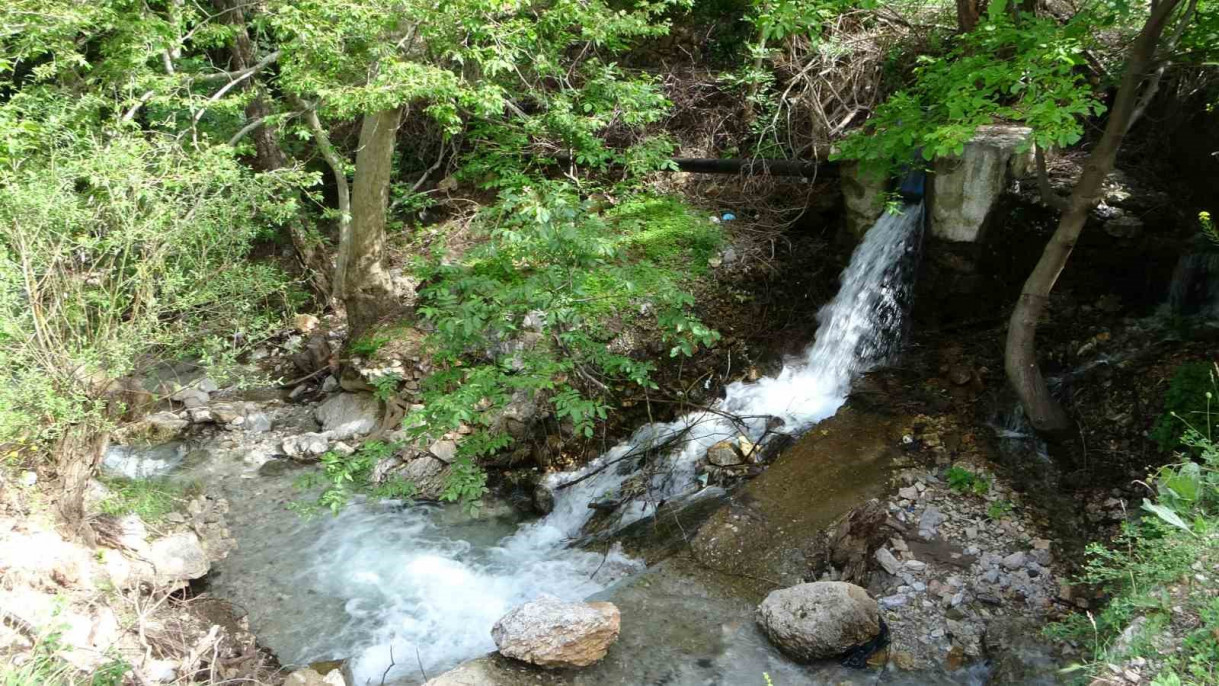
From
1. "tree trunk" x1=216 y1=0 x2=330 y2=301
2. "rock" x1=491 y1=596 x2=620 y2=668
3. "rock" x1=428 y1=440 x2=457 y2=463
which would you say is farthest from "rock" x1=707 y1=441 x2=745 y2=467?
"tree trunk" x1=216 y1=0 x2=330 y2=301

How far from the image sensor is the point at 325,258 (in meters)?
10.2

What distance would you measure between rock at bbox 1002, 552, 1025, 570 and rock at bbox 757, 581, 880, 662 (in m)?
1.01

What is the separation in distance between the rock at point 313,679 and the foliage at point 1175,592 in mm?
4126

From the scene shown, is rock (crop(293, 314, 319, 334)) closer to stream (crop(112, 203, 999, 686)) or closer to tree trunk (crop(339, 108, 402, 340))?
tree trunk (crop(339, 108, 402, 340))

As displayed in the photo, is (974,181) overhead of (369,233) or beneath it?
overhead

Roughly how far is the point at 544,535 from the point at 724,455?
1744 mm

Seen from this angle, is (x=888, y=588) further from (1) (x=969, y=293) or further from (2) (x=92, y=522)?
(2) (x=92, y=522)

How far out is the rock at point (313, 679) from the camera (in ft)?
14.6

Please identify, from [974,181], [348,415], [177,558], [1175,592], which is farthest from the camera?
[348,415]

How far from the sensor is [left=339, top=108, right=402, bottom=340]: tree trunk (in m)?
7.69

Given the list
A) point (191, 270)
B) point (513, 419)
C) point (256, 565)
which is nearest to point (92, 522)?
point (256, 565)

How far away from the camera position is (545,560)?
6.09 m

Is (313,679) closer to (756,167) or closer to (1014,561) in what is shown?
(1014,561)

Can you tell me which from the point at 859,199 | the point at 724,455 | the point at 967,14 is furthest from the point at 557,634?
the point at 967,14
